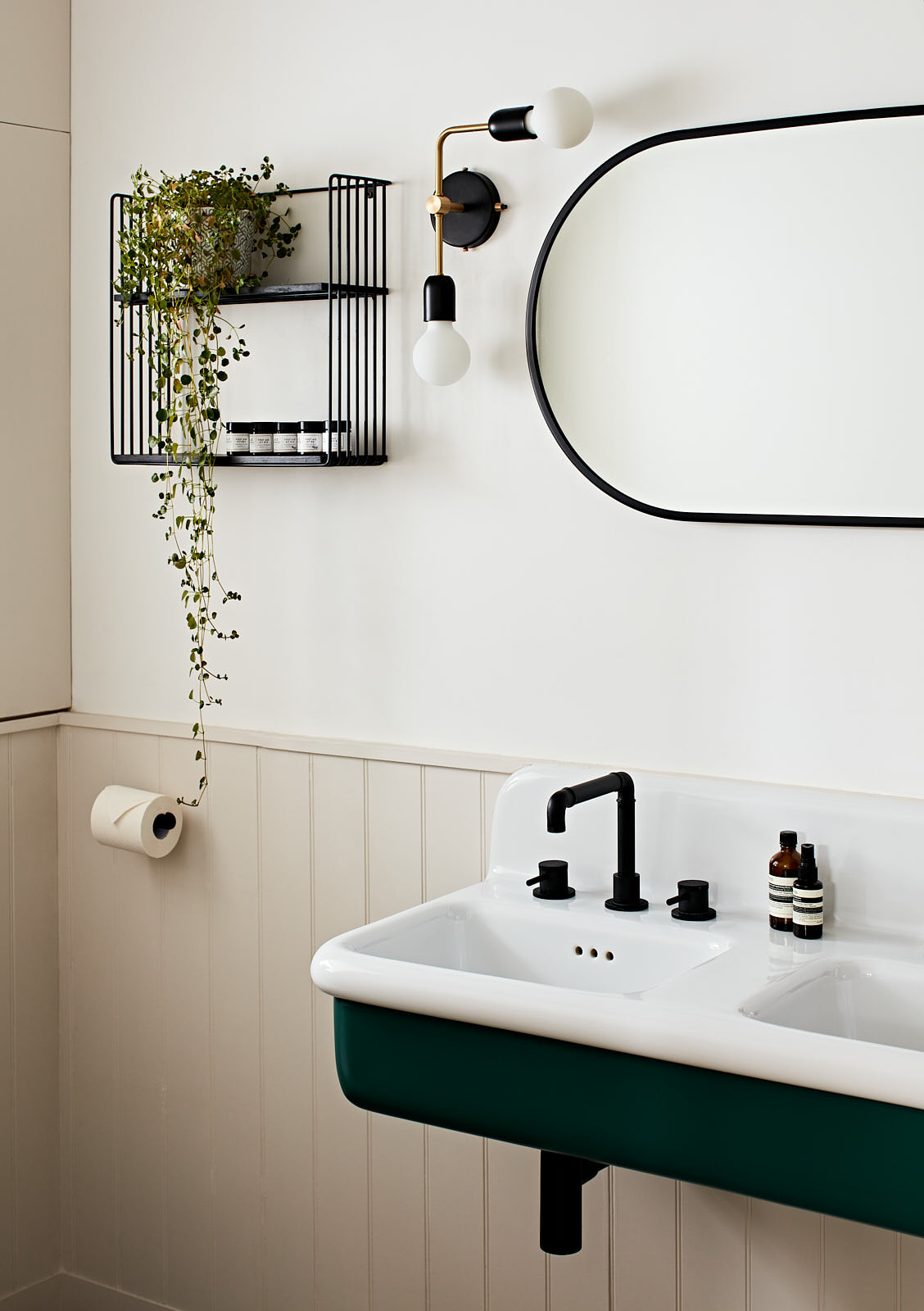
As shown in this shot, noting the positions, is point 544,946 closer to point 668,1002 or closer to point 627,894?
point 627,894

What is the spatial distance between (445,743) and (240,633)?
0.42 metres

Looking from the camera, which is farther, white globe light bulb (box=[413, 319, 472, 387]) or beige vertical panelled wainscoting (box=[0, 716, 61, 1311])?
beige vertical panelled wainscoting (box=[0, 716, 61, 1311])

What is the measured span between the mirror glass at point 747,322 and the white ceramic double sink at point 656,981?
0.50 metres

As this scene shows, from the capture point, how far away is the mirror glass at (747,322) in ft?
5.44

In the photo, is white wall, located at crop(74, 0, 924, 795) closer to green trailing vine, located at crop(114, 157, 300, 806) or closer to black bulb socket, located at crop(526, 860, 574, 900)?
green trailing vine, located at crop(114, 157, 300, 806)

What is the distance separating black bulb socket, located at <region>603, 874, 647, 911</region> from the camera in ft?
5.84

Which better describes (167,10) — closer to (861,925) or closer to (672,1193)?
(861,925)

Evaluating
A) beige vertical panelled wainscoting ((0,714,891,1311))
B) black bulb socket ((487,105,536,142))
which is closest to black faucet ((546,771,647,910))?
beige vertical panelled wainscoting ((0,714,891,1311))

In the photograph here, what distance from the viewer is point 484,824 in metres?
2.02

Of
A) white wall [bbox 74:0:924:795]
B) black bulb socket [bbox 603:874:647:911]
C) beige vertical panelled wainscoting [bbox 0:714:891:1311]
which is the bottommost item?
beige vertical panelled wainscoting [bbox 0:714:891:1311]

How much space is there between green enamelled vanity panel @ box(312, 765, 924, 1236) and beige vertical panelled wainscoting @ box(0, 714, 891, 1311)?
24 cm

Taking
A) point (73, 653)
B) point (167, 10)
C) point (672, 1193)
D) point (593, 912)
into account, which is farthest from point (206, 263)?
point (672, 1193)

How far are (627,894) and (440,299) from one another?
843mm

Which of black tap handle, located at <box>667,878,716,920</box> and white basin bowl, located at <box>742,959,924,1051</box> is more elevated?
black tap handle, located at <box>667,878,716,920</box>
